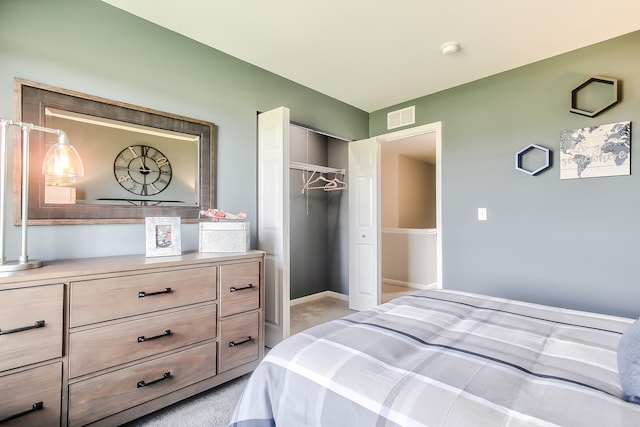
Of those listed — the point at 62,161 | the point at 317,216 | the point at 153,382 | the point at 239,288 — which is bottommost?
the point at 153,382

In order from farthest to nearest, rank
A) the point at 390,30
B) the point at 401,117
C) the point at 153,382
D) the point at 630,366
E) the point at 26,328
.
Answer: the point at 401,117
the point at 390,30
the point at 153,382
the point at 26,328
the point at 630,366

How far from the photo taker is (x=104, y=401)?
1.51 m

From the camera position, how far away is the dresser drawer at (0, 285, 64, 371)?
4.14 feet

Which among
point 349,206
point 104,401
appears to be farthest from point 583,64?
point 104,401

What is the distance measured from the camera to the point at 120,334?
5.13ft

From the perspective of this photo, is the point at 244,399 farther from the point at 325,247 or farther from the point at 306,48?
the point at 325,247

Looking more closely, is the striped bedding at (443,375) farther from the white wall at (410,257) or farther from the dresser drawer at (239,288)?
the white wall at (410,257)

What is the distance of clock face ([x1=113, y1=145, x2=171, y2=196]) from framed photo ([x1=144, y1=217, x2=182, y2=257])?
0.30 meters

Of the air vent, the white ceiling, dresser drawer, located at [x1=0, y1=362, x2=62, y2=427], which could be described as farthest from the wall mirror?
the air vent

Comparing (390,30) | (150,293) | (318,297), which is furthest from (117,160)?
(318,297)

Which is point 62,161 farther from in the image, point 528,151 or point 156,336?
point 528,151

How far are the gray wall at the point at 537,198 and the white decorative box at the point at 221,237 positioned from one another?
81.3 inches

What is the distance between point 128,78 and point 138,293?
54.7 inches

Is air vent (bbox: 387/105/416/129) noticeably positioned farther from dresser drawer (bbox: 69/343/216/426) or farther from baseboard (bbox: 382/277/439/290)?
dresser drawer (bbox: 69/343/216/426)
